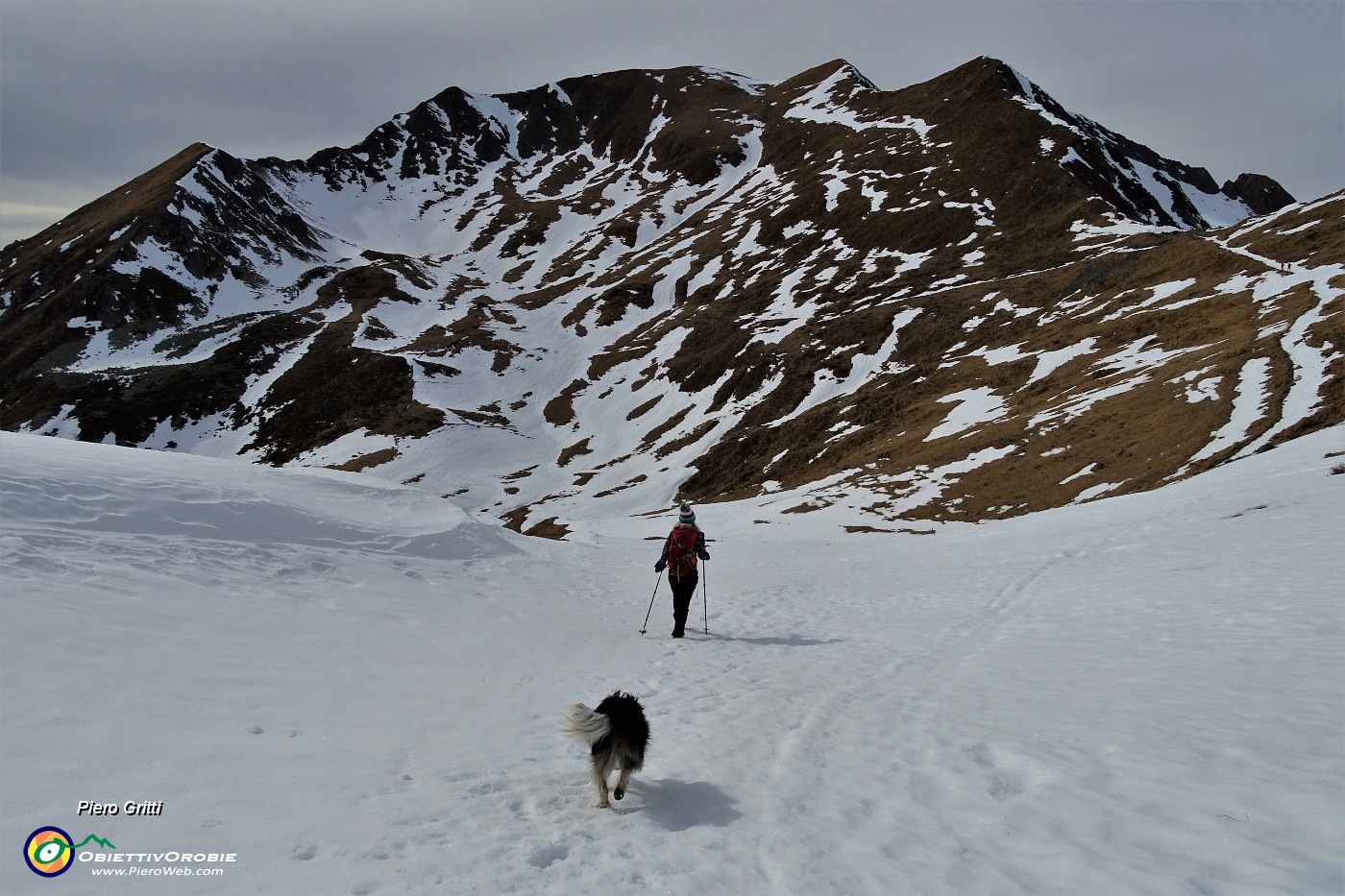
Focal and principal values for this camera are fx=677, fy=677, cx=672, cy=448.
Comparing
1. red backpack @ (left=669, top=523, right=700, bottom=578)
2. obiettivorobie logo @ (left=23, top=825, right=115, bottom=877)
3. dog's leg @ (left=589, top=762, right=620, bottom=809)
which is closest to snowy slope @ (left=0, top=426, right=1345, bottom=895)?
obiettivorobie logo @ (left=23, top=825, right=115, bottom=877)

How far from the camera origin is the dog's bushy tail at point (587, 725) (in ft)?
18.9

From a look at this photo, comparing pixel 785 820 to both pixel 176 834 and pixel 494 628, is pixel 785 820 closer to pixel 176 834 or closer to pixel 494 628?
pixel 176 834

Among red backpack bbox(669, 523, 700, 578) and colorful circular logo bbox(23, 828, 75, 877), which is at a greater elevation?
red backpack bbox(669, 523, 700, 578)

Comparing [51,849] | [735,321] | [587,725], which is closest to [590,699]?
[587,725]

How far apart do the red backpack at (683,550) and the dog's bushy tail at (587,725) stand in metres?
7.19

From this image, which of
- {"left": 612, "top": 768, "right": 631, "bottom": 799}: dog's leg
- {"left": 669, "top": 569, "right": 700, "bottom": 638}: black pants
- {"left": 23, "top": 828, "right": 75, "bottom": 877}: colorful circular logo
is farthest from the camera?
{"left": 669, "top": 569, "right": 700, "bottom": 638}: black pants

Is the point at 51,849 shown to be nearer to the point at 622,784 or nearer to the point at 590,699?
the point at 622,784

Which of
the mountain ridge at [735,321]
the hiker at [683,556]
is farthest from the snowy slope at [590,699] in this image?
the mountain ridge at [735,321]

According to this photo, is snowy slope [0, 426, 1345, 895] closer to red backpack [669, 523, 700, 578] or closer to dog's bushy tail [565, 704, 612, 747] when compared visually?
dog's bushy tail [565, 704, 612, 747]

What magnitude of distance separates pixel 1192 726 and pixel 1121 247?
71.7 metres

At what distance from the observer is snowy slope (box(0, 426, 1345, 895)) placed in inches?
185

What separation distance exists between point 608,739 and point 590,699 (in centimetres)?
337

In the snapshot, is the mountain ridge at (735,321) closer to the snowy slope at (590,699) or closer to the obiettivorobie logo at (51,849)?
the snowy slope at (590,699)

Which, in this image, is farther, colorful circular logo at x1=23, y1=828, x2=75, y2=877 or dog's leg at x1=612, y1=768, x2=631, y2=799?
dog's leg at x1=612, y1=768, x2=631, y2=799
